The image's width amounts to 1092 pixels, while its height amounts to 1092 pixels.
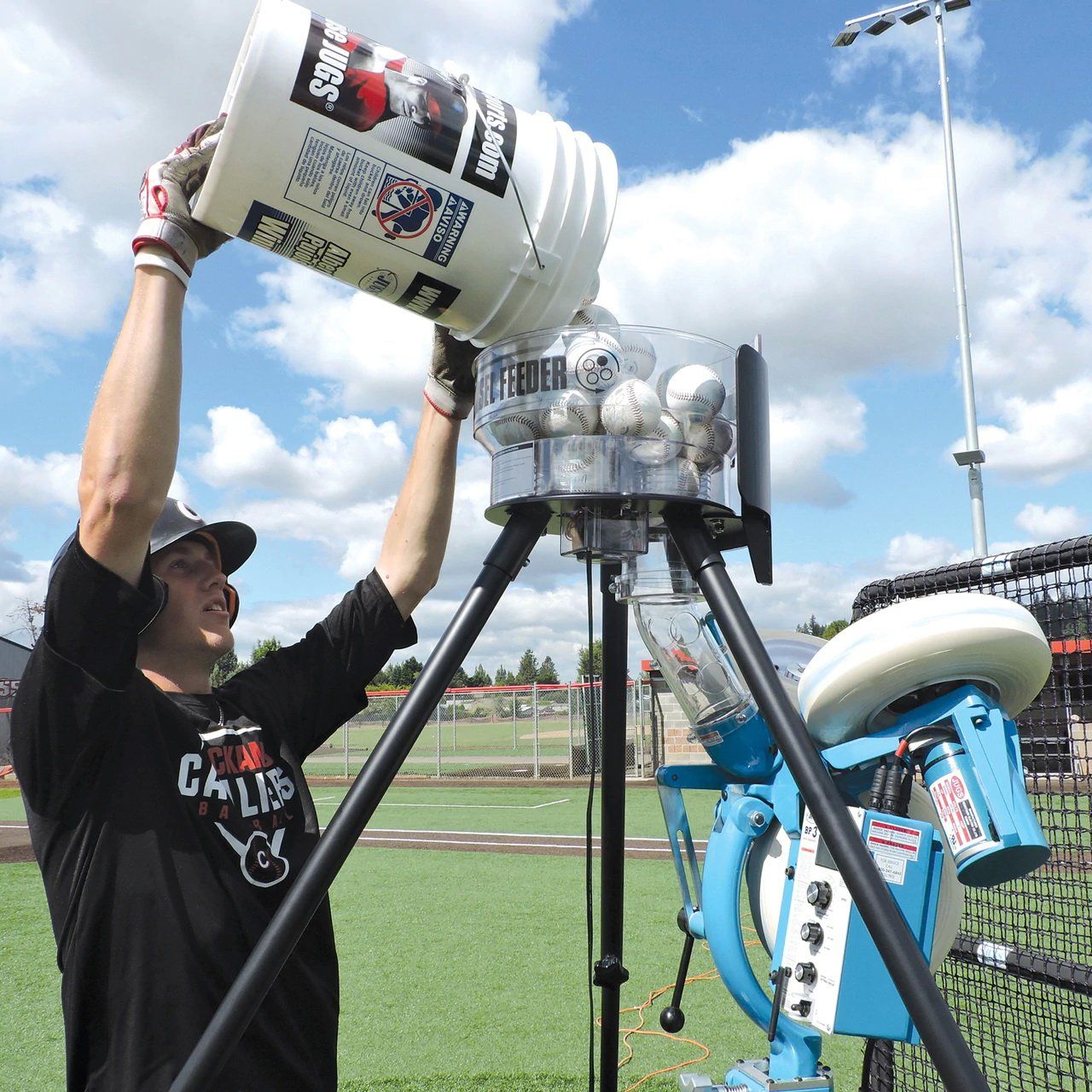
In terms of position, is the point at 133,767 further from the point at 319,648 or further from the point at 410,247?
the point at 410,247

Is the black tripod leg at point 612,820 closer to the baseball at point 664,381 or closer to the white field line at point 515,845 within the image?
the baseball at point 664,381

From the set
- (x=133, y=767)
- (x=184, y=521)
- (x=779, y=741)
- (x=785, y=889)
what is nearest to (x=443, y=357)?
(x=184, y=521)

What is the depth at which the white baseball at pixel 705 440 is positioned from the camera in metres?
1.56

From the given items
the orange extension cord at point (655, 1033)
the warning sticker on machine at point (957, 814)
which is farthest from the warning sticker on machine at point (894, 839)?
the orange extension cord at point (655, 1033)

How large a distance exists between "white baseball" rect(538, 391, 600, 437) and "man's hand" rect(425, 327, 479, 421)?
540 millimetres

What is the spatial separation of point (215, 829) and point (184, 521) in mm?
769

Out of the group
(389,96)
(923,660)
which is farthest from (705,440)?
(389,96)

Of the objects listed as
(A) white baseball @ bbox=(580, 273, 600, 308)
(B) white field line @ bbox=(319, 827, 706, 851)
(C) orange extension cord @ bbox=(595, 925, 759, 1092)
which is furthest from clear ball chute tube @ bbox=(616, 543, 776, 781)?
(B) white field line @ bbox=(319, 827, 706, 851)

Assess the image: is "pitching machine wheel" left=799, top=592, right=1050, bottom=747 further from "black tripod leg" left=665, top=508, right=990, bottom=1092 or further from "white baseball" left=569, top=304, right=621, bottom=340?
"white baseball" left=569, top=304, right=621, bottom=340

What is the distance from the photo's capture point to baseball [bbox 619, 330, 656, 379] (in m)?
1.58

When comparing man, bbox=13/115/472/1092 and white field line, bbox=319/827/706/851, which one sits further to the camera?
white field line, bbox=319/827/706/851

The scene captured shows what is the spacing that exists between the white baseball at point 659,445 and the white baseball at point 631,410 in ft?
0.04

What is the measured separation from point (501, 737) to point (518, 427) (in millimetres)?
21958

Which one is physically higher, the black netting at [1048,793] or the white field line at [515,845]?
the black netting at [1048,793]
